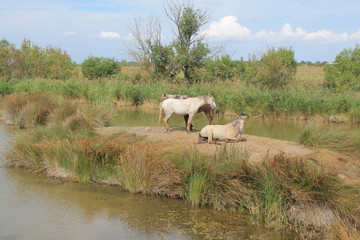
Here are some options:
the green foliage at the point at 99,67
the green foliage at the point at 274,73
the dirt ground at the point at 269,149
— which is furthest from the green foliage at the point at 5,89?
the dirt ground at the point at 269,149

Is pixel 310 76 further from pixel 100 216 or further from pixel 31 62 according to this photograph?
pixel 100 216

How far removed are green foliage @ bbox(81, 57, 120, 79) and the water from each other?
105ft

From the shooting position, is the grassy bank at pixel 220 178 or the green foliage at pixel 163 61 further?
the green foliage at pixel 163 61

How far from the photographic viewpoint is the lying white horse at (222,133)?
32.8 feet

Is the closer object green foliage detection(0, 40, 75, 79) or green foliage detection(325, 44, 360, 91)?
green foliage detection(325, 44, 360, 91)

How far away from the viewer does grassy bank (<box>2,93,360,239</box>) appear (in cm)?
624

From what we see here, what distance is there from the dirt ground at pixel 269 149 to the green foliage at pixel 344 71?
16.0 meters

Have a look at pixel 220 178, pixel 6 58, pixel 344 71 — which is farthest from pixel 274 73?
pixel 6 58

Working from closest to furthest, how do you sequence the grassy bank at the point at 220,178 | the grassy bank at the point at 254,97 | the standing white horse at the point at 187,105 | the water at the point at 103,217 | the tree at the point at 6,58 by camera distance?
the grassy bank at the point at 220,178, the water at the point at 103,217, the standing white horse at the point at 187,105, the grassy bank at the point at 254,97, the tree at the point at 6,58

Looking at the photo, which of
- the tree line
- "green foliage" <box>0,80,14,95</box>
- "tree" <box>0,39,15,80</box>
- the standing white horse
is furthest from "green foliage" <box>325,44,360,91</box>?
"tree" <box>0,39,15,80</box>

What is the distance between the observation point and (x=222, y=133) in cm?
1005

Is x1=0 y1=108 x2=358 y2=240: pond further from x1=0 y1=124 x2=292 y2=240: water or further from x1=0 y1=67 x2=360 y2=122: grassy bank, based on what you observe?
x1=0 y1=67 x2=360 y2=122: grassy bank

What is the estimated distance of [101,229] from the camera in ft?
21.6

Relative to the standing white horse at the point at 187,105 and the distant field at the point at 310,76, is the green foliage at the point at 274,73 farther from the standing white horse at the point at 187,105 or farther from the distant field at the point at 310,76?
the standing white horse at the point at 187,105
